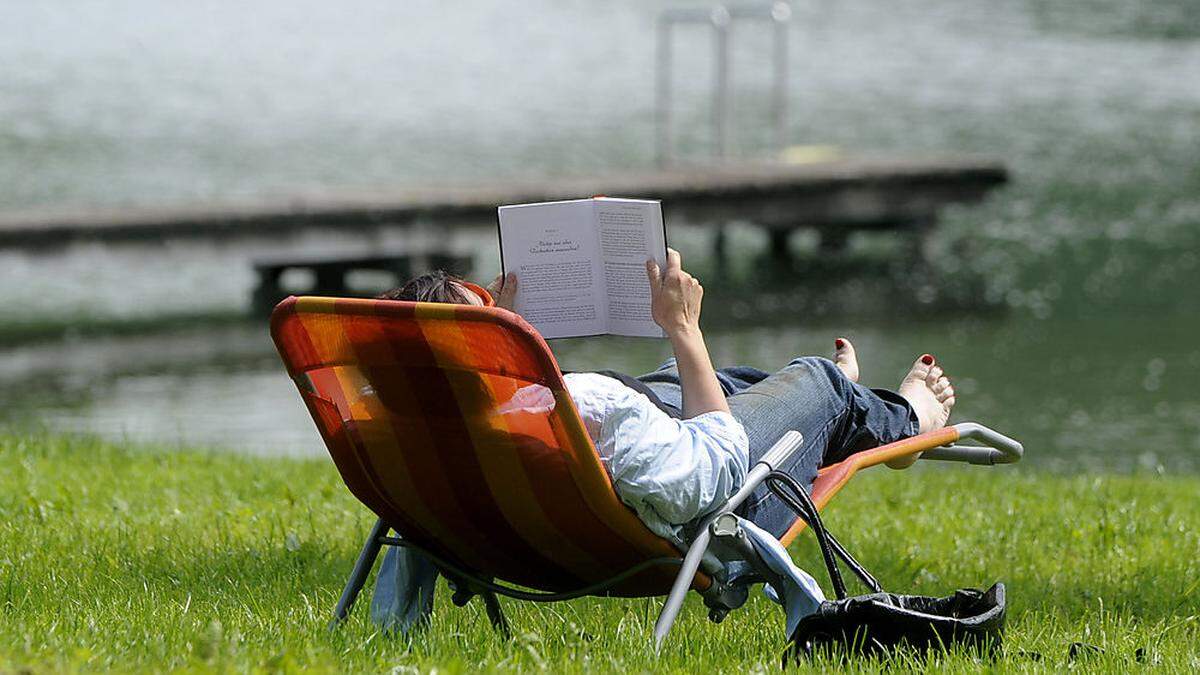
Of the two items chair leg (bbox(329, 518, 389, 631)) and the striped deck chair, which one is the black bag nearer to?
the striped deck chair

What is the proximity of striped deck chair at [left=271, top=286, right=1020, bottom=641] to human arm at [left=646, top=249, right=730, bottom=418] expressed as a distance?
0.20 meters

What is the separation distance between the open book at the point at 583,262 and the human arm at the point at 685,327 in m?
0.05

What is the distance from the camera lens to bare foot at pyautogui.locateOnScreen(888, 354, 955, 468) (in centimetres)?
482

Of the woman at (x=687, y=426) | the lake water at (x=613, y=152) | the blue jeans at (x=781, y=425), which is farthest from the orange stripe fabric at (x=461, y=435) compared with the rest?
the lake water at (x=613, y=152)

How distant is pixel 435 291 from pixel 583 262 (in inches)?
16.1

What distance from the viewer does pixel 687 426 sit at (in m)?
3.93

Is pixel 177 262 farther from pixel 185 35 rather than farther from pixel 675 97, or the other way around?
pixel 185 35

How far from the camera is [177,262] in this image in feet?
46.1

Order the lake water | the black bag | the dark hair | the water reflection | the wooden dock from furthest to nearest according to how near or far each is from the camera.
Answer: the wooden dock → the lake water → the water reflection → the dark hair → the black bag

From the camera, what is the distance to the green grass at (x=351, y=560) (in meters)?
3.60

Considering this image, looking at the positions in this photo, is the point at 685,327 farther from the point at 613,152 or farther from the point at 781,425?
the point at 613,152

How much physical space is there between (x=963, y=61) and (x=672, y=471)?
104 feet

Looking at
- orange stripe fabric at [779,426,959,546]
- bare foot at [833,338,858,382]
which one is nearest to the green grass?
orange stripe fabric at [779,426,959,546]

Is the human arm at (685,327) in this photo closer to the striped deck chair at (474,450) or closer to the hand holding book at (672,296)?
the hand holding book at (672,296)
